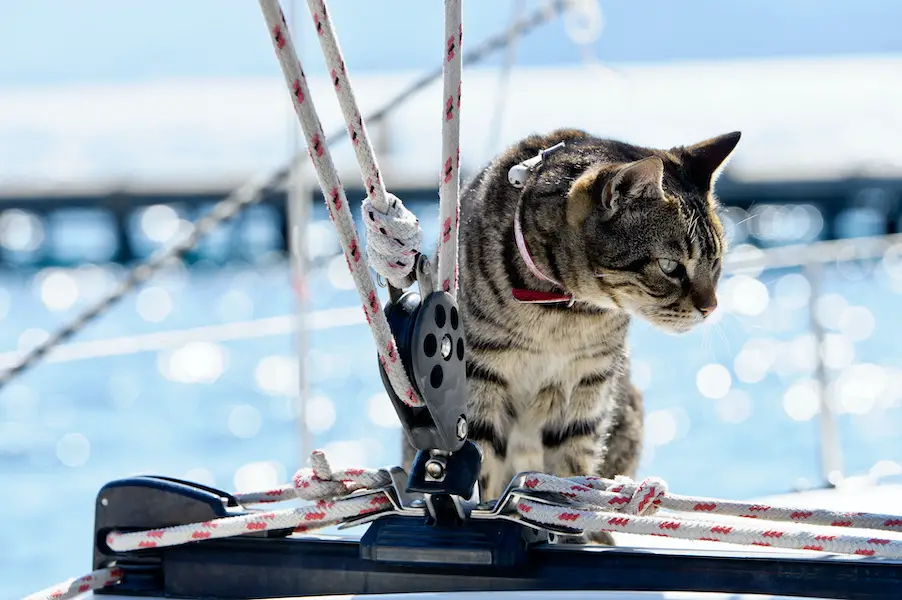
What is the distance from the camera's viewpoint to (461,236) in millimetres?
2500

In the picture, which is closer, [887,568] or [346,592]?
[887,568]

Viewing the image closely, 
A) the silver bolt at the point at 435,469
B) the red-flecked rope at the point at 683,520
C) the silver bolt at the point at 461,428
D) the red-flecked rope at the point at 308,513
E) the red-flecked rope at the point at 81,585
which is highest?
the silver bolt at the point at 461,428

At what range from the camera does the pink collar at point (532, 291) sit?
230 cm

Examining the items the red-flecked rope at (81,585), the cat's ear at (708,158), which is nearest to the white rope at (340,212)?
the red-flecked rope at (81,585)

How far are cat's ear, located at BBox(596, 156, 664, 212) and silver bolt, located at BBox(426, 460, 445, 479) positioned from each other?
3.35 feet

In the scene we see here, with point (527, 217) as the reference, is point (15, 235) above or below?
above

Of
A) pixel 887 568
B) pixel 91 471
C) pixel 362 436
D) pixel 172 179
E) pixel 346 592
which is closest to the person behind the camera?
pixel 887 568

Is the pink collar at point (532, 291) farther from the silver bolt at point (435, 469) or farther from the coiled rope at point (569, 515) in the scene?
the silver bolt at point (435, 469)

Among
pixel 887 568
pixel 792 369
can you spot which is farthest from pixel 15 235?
pixel 887 568

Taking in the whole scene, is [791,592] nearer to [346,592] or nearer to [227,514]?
[346,592]

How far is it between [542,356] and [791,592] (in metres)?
1.05

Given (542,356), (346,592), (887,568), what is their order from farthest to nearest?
(542,356) < (346,592) < (887,568)

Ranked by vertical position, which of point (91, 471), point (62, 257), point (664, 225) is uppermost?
point (62, 257)

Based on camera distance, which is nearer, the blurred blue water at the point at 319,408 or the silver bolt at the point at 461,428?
the silver bolt at the point at 461,428
